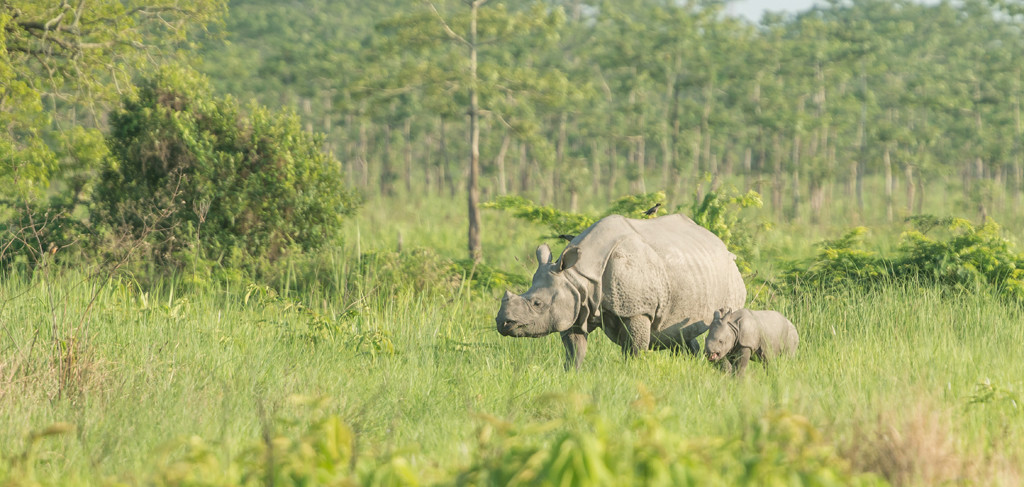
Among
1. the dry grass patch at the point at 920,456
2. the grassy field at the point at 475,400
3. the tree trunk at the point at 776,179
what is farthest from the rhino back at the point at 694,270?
the tree trunk at the point at 776,179

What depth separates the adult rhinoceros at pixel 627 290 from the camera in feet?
19.1

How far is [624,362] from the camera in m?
6.29

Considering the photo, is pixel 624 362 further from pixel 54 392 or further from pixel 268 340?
pixel 54 392

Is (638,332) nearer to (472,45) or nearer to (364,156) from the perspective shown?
(472,45)

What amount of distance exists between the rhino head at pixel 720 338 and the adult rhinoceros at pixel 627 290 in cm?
43

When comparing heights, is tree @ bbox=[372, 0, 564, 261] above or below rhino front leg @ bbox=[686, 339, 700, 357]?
above

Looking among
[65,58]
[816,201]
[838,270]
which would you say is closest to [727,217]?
[838,270]

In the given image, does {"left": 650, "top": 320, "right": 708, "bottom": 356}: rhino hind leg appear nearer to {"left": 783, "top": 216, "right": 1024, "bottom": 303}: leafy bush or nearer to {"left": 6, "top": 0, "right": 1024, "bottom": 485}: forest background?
{"left": 6, "top": 0, "right": 1024, "bottom": 485}: forest background

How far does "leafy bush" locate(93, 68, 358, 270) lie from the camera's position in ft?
36.8

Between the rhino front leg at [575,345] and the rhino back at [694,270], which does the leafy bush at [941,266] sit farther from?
the rhino front leg at [575,345]

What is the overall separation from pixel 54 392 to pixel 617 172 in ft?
140

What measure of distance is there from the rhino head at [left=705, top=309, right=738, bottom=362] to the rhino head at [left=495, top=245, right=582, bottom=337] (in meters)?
0.84

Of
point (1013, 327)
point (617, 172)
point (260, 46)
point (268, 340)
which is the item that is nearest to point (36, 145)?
point (268, 340)

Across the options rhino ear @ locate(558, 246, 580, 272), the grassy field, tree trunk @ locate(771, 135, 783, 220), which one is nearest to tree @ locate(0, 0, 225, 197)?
the grassy field
